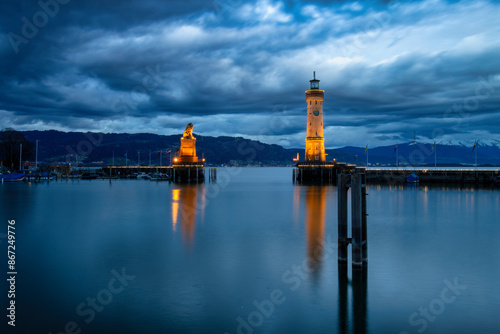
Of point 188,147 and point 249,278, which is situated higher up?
point 188,147

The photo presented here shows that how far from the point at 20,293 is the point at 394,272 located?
1673 centimetres

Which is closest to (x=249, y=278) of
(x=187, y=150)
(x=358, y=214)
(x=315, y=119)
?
(x=358, y=214)

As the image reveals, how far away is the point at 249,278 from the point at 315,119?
3121 inches

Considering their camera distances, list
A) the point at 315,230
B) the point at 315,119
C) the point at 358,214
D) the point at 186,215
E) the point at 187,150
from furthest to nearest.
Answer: the point at 187,150 → the point at 315,119 → the point at 186,215 → the point at 315,230 → the point at 358,214

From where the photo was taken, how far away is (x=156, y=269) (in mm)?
20984

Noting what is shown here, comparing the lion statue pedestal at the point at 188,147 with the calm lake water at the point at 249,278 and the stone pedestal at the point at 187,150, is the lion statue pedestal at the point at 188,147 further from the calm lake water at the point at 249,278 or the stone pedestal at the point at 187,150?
the calm lake water at the point at 249,278

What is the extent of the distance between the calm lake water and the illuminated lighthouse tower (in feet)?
193

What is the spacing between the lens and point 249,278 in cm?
1952

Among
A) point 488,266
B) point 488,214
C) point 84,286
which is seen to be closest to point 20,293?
point 84,286

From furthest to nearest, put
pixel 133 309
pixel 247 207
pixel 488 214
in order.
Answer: pixel 247 207
pixel 488 214
pixel 133 309

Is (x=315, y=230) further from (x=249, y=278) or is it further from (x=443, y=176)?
(x=443, y=176)

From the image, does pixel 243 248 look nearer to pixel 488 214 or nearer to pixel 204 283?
pixel 204 283

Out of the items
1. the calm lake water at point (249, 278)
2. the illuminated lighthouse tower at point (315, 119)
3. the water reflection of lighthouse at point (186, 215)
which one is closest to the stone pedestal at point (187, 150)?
the illuminated lighthouse tower at point (315, 119)

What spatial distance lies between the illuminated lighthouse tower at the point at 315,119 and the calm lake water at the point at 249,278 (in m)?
58.7
